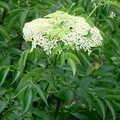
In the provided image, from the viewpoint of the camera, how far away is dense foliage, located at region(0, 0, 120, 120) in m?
2.29

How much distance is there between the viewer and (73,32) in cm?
200

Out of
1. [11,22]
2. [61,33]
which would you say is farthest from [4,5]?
[61,33]

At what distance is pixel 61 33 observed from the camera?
6.35 ft

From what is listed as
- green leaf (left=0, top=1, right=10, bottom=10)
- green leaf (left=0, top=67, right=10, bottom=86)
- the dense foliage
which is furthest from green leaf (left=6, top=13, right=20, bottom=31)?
green leaf (left=0, top=67, right=10, bottom=86)

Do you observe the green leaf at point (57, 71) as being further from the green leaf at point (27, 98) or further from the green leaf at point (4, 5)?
the green leaf at point (4, 5)

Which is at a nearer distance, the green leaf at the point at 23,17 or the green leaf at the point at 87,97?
the green leaf at the point at 87,97

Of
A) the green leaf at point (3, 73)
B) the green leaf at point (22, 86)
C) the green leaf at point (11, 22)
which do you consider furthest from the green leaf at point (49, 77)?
the green leaf at point (11, 22)

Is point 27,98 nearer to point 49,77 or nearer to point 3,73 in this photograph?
point 49,77

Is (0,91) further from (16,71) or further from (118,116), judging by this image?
(118,116)

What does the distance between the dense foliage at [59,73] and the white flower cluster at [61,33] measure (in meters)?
0.13

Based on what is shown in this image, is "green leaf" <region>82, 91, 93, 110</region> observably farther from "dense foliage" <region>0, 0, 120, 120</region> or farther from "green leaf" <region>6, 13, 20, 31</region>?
"green leaf" <region>6, 13, 20, 31</region>

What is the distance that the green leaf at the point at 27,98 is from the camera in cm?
213

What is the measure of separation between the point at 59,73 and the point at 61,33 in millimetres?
303

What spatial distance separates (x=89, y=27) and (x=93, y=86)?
61 centimetres
